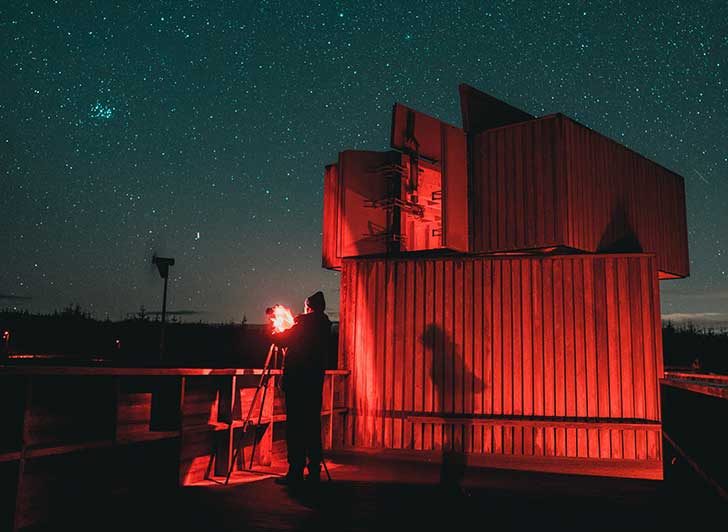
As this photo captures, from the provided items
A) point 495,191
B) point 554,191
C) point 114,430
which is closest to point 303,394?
point 114,430

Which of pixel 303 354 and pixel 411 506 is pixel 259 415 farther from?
pixel 411 506

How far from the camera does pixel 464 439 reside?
32.8ft

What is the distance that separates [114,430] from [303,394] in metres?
2.03

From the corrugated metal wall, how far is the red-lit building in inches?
1.0

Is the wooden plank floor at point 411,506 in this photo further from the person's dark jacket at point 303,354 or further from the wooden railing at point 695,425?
the person's dark jacket at point 303,354

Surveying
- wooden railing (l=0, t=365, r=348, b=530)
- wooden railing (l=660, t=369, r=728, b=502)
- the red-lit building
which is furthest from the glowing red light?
wooden railing (l=660, t=369, r=728, b=502)

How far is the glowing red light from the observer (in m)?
7.85

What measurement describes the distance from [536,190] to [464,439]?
13.5 feet

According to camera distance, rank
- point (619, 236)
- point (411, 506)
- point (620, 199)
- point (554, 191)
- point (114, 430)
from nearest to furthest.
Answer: point (114, 430)
point (411, 506)
point (554, 191)
point (619, 236)
point (620, 199)

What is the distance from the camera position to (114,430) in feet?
19.9

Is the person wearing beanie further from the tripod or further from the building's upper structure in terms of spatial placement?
the building's upper structure

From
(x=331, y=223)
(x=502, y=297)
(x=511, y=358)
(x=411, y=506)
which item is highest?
(x=331, y=223)

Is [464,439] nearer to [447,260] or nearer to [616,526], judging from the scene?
[447,260]

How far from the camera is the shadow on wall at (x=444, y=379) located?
998cm
